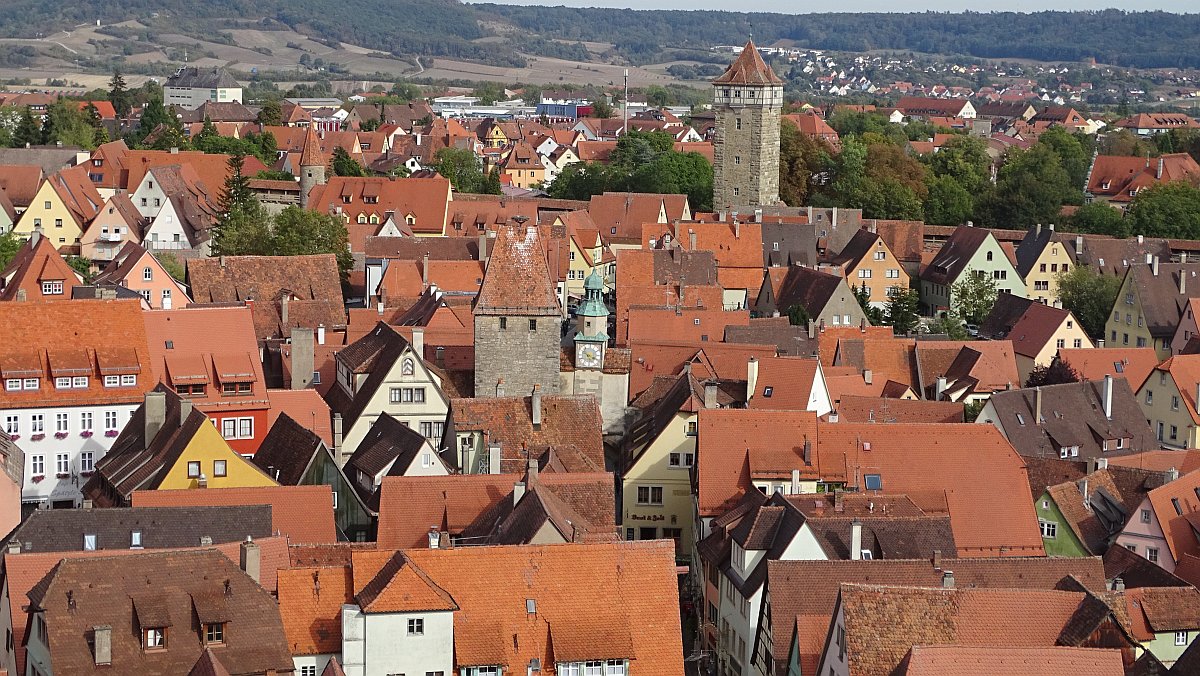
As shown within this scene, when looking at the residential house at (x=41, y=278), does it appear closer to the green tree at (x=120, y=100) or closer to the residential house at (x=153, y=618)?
the residential house at (x=153, y=618)

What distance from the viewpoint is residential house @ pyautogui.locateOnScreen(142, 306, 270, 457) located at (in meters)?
52.9

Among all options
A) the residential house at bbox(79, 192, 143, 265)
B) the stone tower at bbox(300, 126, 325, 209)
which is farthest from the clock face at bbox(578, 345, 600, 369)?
the stone tower at bbox(300, 126, 325, 209)

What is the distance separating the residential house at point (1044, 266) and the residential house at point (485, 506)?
52336 mm

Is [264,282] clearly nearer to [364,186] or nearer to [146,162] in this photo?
[364,186]

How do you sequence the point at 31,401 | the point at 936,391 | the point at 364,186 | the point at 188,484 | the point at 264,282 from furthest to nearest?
the point at 364,186 < the point at 264,282 < the point at 936,391 < the point at 31,401 < the point at 188,484

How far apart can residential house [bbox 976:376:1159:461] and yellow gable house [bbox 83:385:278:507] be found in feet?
77.2

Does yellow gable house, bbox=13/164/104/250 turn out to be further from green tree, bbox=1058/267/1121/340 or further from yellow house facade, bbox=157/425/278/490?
yellow house facade, bbox=157/425/278/490

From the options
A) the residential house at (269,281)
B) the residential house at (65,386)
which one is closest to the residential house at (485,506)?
the residential house at (65,386)

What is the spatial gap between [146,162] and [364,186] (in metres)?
14.5

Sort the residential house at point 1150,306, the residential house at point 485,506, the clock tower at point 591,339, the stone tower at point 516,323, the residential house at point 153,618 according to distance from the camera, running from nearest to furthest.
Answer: the residential house at point 153,618 → the residential house at point 485,506 → the stone tower at point 516,323 → the clock tower at point 591,339 → the residential house at point 1150,306

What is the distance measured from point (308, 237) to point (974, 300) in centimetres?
2807

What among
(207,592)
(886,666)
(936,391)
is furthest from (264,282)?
(886,666)

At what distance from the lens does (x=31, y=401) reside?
5291cm

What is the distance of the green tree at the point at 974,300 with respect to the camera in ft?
275
